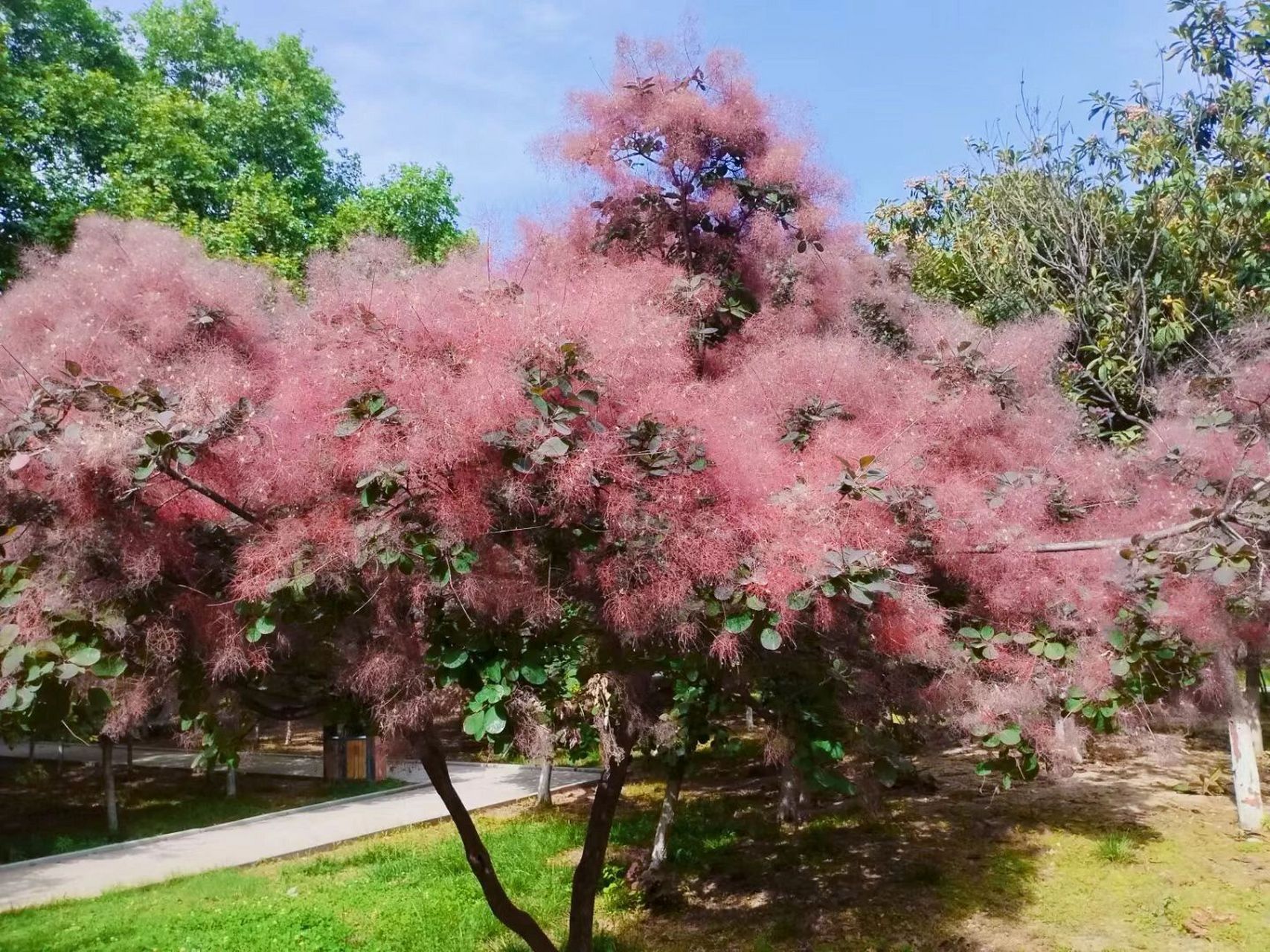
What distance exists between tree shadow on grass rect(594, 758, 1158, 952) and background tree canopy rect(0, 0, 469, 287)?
6355 millimetres

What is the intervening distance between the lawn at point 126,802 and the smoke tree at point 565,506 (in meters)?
7.11

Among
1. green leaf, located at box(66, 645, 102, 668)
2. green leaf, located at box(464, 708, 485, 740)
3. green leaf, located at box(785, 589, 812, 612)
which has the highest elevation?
green leaf, located at box(785, 589, 812, 612)

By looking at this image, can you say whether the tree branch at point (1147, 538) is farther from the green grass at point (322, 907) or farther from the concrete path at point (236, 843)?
the concrete path at point (236, 843)

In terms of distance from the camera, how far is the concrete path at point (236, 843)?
7.52 m

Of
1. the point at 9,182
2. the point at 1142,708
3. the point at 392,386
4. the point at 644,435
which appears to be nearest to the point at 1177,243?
the point at 1142,708

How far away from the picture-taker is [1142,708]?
4.37 meters

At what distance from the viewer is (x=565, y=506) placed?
286 cm

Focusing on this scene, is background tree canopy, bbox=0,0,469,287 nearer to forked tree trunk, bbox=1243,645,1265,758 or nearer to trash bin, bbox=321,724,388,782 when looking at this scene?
trash bin, bbox=321,724,388,782

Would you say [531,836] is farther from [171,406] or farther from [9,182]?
[9,182]

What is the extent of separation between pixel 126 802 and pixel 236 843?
11.2 feet

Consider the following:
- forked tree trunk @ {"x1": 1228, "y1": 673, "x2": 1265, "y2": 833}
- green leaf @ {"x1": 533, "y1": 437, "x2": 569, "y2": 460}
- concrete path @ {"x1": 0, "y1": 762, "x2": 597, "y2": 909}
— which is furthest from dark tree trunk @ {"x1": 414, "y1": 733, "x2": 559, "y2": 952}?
forked tree trunk @ {"x1": 1228, "y1": 673, "x2": 1265, "y2": 833}

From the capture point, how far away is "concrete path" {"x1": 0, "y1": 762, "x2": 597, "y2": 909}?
752 cm

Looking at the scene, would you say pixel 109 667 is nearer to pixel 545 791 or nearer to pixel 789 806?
pixel 789 806

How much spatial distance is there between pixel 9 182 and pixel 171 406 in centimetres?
899
